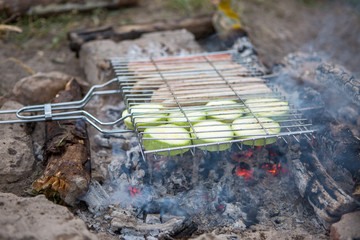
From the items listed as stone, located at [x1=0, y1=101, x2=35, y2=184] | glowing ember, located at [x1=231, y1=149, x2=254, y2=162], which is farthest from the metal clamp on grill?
stone, located at [x1=0, y1=101, x2=35, y2=184]

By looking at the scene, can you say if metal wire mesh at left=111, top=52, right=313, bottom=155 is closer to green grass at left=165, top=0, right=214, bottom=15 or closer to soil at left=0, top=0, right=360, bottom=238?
soil at left=0, top=0, right=360, bottom=238

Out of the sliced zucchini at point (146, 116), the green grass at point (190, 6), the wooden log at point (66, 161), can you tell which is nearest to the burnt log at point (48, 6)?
the green grass at point (190, 6)

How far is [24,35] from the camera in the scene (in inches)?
245

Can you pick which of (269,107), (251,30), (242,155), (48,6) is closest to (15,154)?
(242,155)

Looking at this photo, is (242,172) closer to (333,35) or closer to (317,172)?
(317,172)

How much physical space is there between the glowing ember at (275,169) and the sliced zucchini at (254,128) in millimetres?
595

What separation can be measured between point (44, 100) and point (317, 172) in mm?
3364

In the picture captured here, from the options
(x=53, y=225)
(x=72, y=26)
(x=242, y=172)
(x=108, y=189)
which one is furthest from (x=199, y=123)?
(x=72, y=26)

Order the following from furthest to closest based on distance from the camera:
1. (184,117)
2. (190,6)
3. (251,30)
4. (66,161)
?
(190,6), (251,30), (184,117), (66,161)

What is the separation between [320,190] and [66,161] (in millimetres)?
2279

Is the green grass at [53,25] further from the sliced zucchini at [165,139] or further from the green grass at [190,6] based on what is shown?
the sliced zucchini at [165,139]

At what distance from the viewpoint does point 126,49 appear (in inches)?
205

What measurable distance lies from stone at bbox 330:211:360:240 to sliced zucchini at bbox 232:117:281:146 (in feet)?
2.73

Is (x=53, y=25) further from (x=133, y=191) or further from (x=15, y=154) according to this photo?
(x=133, y=191)
